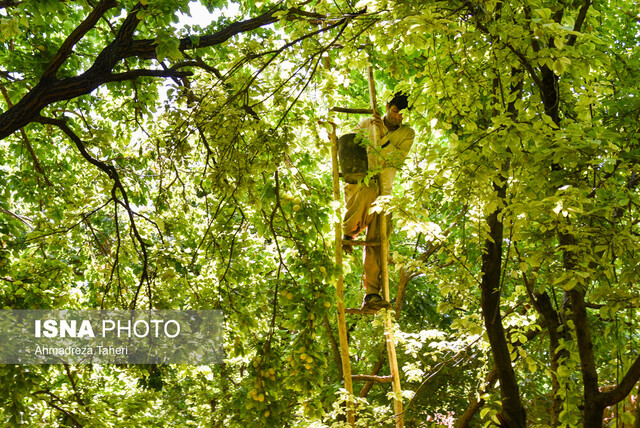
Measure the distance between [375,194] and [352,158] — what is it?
352 mm

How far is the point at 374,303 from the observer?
4023 millimetres

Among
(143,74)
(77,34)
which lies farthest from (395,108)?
(77,34)

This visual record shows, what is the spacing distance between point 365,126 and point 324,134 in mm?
1048

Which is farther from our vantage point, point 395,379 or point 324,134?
point 395,379

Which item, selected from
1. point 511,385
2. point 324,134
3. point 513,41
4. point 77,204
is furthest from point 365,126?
point 77,204

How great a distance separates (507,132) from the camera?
2221mm

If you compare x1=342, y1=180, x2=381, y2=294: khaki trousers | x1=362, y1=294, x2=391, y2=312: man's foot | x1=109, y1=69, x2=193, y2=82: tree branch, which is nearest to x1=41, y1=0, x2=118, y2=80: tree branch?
x1=109, y1=69, x2=193, y2=82: tree branch

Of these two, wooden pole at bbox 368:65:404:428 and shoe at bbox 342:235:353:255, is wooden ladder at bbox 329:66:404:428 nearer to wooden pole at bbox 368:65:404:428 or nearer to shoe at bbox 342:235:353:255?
wooden pole at bbox 368:65:404:428

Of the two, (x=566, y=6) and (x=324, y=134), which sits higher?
(x=566, y=6)

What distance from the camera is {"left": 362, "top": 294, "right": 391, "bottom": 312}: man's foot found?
13.0 feet

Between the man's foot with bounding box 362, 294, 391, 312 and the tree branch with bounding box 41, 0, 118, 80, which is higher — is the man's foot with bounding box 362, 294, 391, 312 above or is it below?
below

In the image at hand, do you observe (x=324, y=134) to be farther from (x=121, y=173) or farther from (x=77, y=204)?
(x=77, y=204)

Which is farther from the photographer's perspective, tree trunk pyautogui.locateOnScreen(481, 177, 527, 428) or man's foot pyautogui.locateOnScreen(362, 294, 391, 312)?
man's foot pyautogui.locateOnScreen(362, 294, 391, 312)

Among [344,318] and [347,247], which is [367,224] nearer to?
[347,247]
